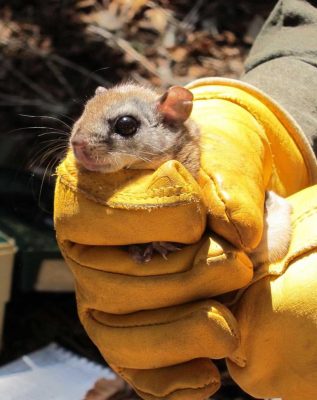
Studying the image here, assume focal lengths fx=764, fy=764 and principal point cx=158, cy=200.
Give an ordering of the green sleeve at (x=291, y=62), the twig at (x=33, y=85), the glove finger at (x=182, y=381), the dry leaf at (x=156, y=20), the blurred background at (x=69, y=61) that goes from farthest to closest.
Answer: the dry leaf at (x=156, y=20) → the twig at (x=33, y=85) → the blurred background at (x=69, y=61) → the green sleeve at (x=291, y=62) → the glove finger at (x=182, y=381)

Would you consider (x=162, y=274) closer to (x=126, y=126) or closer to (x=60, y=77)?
(x=126, y=126)

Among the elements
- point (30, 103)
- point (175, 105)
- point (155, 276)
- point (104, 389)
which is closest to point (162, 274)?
point (155, 276)

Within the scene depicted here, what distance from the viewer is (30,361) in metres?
2.29

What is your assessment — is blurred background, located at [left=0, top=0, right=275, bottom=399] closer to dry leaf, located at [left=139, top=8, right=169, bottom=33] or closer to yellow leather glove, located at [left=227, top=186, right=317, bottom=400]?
dry leaf, located at [left=139, top=8, right=169, bottom=33]

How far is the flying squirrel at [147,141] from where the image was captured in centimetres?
123

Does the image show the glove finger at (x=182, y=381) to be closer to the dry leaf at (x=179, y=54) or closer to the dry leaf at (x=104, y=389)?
the dry leaf at (x=104, y=389)

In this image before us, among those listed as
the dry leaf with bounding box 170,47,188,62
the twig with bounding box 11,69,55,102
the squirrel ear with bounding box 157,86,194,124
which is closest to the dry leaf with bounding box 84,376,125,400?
the squirrel ear with bounding box 157,86,194,124

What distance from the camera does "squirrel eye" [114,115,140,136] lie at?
127cm

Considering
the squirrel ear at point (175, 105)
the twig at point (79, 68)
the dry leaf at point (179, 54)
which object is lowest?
the twig at point (79, 68)

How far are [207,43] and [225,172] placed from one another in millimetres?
2594

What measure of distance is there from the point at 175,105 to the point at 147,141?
92mm

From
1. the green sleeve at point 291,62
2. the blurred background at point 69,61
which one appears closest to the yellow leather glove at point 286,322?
the green sleeve at point 291,62

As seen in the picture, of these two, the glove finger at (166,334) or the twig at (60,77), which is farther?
the twig at (60,77)

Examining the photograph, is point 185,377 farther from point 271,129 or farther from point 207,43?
point 207,43
